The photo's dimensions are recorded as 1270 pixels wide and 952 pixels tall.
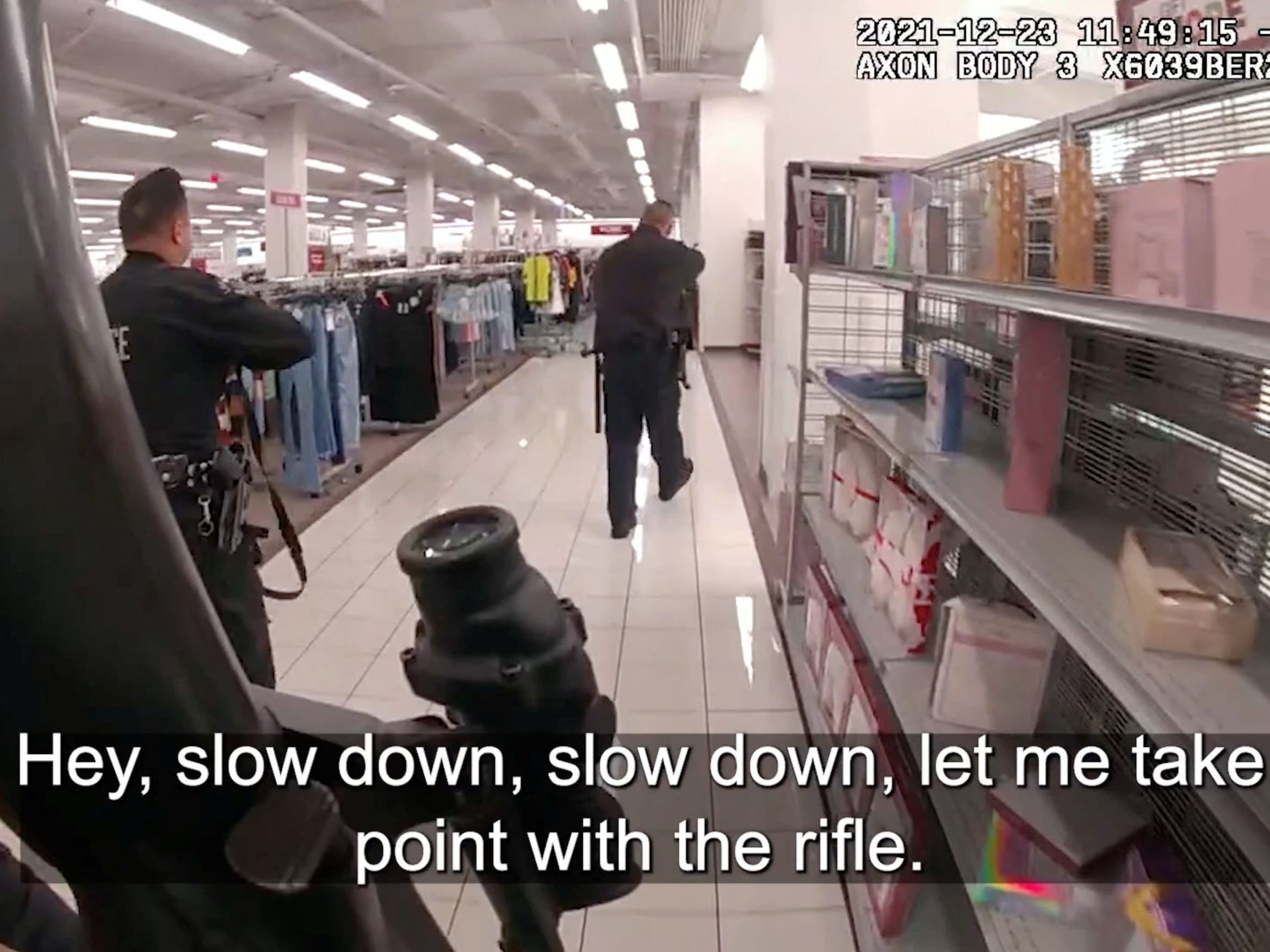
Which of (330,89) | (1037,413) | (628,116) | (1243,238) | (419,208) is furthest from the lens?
(419,208)

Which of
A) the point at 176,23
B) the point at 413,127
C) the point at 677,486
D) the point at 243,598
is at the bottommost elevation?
the point at 677,486

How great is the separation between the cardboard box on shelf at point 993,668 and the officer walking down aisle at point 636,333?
3557mm

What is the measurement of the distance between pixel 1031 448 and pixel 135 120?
13720mm

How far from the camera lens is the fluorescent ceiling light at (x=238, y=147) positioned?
15.5 meters

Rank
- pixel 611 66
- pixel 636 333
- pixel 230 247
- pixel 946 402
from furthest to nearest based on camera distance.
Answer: pixel 230 247 → pixel 611 66 → pixel 636 333 → pixel 946 402

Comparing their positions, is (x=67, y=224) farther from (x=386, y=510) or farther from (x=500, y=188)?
(x=500, y=188)

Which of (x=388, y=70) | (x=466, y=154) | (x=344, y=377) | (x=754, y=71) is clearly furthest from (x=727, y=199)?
(x=344, y=377)

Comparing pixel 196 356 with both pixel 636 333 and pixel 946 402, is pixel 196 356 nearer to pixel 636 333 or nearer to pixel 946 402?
pixel 946 402

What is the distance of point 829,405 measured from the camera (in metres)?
4.93

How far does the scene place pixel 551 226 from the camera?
133 feet

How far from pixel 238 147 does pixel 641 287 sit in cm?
1290

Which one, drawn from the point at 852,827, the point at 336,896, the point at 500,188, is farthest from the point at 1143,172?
the point at 500,188

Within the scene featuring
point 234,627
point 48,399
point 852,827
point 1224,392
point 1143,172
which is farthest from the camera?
point 234,627

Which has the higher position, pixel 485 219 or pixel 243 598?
pixel 485 219
